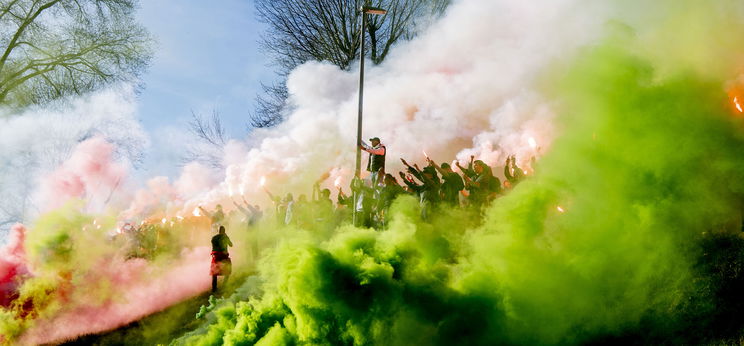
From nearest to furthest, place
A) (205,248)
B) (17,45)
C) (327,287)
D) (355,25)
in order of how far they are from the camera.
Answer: (327,287)
(17,45)
(205,248)
(355,25)

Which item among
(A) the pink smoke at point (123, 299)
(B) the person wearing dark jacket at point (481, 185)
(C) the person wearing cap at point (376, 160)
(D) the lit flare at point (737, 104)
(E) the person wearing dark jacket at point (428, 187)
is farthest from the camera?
(C) the person wearing cap at point (376, 160)

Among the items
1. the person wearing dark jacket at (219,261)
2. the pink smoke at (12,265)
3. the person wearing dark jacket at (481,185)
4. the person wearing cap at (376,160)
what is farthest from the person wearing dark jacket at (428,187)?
the pink smoke at (12,265)

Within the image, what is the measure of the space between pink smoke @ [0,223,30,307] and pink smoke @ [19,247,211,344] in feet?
2.21

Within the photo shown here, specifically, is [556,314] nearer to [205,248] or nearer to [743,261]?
[743,261]

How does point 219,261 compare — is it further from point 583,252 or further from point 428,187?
point 583,252

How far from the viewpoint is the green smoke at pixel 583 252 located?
3.19 meters

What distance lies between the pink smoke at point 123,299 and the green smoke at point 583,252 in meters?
5.09

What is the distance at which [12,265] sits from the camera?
7996 millimetres

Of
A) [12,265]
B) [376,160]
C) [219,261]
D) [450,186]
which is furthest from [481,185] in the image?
[12,265]

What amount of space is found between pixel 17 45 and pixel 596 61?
11401mm

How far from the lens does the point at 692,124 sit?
3553 millimetres

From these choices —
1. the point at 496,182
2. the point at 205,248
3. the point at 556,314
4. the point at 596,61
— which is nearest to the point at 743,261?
the point at 556,314

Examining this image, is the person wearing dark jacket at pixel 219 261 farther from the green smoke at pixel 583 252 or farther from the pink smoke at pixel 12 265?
the green smoke at pixel 583 252

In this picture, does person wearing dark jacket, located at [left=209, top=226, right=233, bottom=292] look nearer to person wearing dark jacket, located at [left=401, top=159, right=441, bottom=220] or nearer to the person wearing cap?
the person wearing cap
